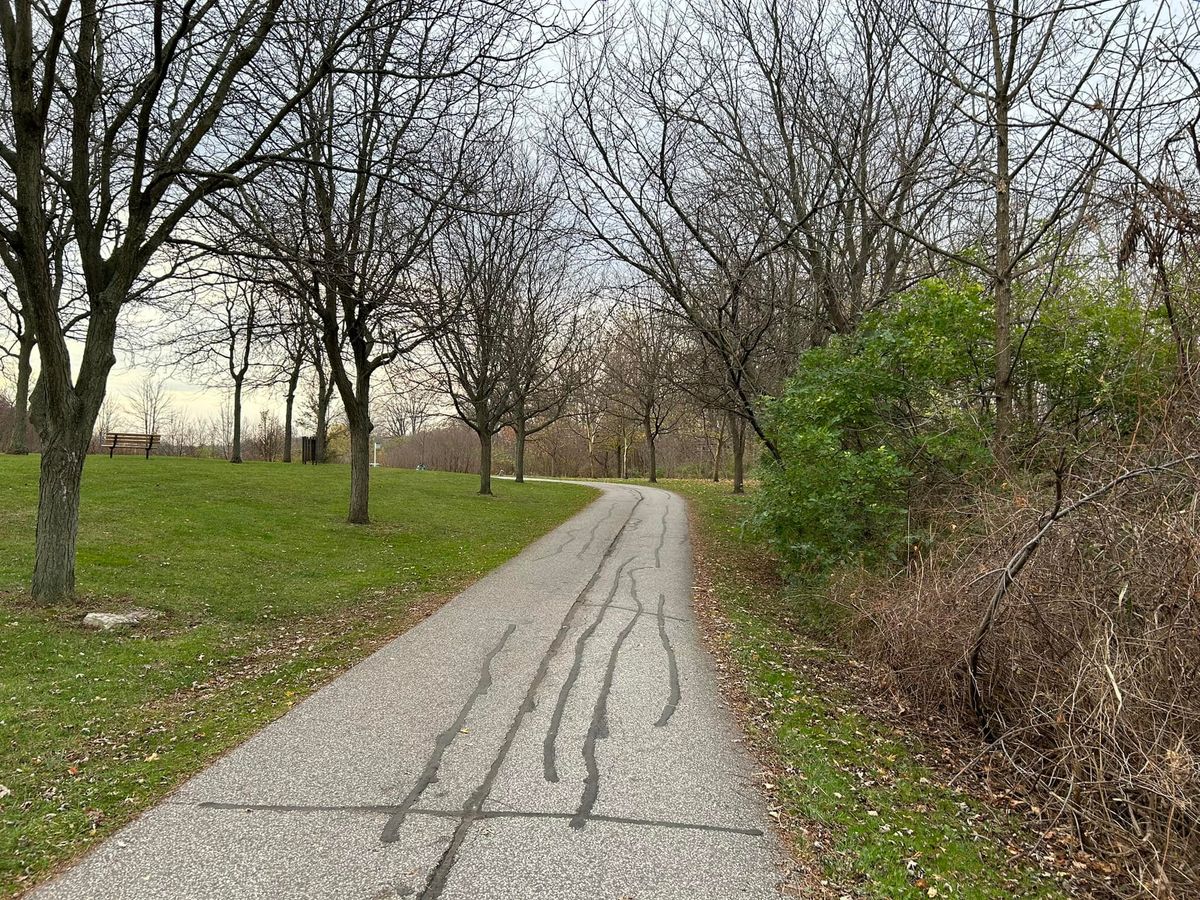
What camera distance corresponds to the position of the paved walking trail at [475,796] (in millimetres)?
2791

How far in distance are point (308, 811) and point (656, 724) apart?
7.51ft

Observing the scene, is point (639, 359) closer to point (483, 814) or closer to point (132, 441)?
point (132, 441)

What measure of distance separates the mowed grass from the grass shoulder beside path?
351cm

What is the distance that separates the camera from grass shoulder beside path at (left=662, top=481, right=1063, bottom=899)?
9.70 ft

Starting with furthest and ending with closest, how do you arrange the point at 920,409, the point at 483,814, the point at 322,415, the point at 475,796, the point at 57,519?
the point at 322,415 → the point at 920,409 → the point at 57,519 → the point at 475,796 → the point at 483,814

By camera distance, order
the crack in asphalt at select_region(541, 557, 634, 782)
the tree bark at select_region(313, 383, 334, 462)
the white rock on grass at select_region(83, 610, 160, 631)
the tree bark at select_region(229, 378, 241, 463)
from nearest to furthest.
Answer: the crack in asphalt at select_region(541, 557, 634, 782)
the white rock on grass at select_region(83, 610, 160, 631)
the tree bark at select_region(229, 378, 241, 463)
the tree bark at select_region(313, 383, 334, 462)

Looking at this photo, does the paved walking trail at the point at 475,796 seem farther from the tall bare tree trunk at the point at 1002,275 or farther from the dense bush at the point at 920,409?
the tall bare tree trunk at the point at 1002,275

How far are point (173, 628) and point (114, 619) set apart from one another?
531 mm

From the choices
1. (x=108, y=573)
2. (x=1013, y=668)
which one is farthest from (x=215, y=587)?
(x=1013, y=668)

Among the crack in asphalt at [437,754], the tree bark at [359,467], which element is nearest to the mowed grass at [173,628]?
the tree bark at [359,467]

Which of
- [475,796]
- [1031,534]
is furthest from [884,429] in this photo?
[475,796]

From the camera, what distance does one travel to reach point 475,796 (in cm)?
345

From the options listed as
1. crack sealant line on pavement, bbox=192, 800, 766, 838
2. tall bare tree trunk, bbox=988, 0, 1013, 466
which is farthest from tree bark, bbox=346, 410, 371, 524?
tall bare tree trunk, bbox=988, 0, 1013, 466

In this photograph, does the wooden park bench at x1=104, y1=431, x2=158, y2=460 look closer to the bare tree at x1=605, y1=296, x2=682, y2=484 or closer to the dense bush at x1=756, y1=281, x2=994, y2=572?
the bare tree at x1=605, y1=296, x2=682, y2=484
